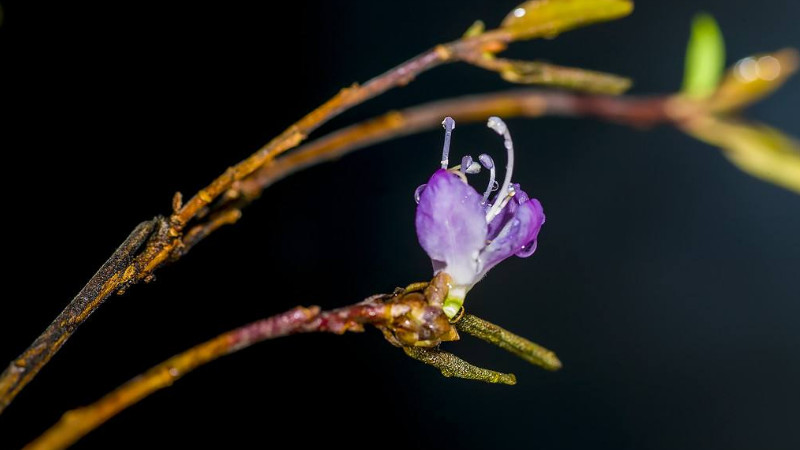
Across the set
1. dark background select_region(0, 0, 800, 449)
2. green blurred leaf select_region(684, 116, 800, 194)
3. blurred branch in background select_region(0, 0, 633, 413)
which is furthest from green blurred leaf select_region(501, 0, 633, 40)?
dark background select_region(0, 0, 800, 449)

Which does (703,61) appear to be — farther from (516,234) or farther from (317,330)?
(317,330)

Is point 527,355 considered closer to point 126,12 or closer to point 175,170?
point 175,170

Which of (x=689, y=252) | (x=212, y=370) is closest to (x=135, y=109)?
(x=212, y=370)

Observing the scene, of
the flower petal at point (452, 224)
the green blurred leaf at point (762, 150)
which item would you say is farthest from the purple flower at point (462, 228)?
the green blurred leaf at point (762, 150)

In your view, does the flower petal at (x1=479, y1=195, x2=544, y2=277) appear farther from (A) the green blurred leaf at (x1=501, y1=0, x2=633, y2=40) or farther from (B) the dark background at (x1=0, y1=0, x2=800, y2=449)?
(B) the dark background at (x1=0, y1=0, x2=800, y2=449)

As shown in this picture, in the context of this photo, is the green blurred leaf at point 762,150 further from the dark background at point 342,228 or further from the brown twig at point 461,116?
the dark background at point 342,228

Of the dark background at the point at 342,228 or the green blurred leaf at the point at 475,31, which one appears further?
the dark background at the point at 342,228
